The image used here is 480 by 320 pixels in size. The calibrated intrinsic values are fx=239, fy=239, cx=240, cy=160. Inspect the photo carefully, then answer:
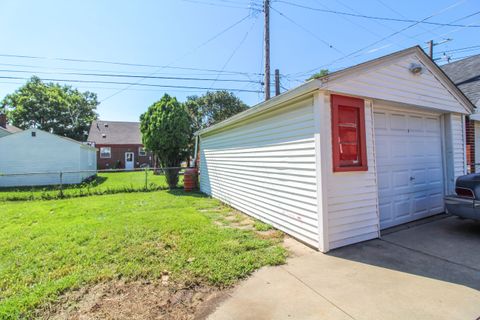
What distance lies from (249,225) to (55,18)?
10.3 meters

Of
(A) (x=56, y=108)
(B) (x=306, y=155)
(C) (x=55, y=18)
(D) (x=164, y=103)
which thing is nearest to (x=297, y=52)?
(D) (x=164, y=103)

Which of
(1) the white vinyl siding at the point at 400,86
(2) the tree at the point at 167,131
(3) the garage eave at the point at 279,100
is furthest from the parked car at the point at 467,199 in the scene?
(2) the tree at the point at 167,131

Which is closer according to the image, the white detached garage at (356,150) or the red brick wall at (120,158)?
the white detached garage at (356,150)

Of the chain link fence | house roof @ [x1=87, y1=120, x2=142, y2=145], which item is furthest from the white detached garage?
house roof @ [x1=87, y1=120, x2=142, y2=145]

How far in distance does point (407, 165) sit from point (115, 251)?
237 inches

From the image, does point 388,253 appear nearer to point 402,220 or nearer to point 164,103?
point 402,220

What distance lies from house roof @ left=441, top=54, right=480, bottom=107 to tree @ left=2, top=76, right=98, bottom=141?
142 ft

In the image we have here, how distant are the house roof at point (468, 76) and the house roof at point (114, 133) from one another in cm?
2821

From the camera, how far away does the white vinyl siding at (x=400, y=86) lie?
4078 millimetres

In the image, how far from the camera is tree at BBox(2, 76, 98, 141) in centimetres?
3316

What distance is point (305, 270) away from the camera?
3273 millimetres

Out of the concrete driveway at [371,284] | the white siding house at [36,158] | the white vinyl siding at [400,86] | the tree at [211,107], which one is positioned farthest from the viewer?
the tree at [211,107]

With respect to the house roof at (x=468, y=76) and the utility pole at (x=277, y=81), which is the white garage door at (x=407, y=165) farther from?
the utility pole at (x=277, y=81)

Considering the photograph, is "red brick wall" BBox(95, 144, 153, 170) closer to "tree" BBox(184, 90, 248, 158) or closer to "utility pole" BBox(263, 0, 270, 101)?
"tree" BBox(184, 90, 248, 158)
